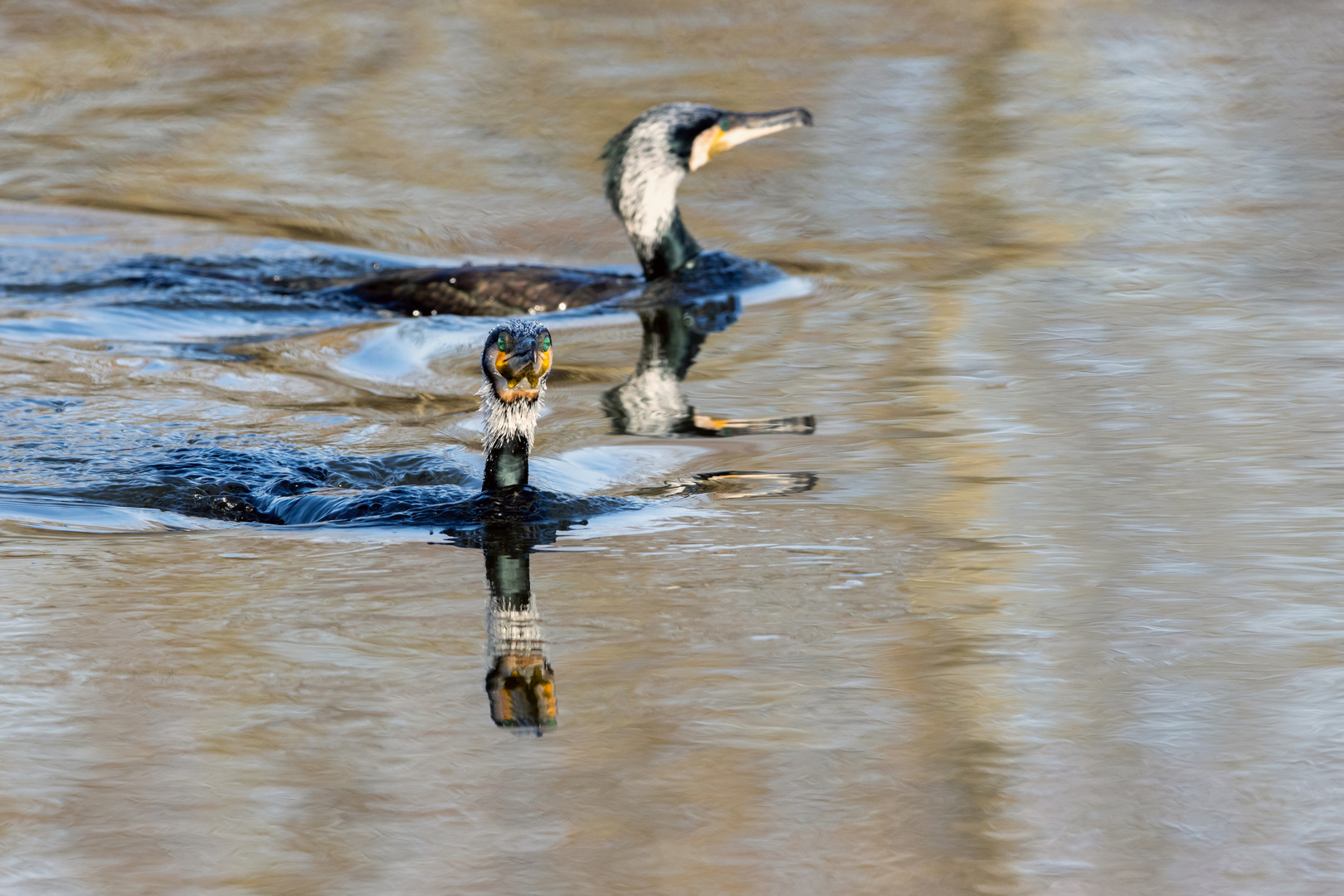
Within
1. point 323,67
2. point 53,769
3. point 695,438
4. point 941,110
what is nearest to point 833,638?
point 53,769

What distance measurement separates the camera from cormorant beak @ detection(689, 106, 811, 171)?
8.88 meters

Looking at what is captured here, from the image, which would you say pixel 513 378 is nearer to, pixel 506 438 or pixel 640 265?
pixel 506 438

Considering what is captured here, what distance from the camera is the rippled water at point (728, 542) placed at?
2994mm

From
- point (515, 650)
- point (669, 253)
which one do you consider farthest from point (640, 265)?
point (515, 650)

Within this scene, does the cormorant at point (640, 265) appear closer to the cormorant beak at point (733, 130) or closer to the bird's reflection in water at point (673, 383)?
the cormorant beak at point (733, 130)

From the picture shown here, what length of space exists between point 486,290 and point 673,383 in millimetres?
1716

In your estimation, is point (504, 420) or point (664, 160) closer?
point (504, 420)

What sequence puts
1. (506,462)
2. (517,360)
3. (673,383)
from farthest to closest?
(673,383) → (506,462) → (517,360)

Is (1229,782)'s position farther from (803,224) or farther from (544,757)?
(803,224)

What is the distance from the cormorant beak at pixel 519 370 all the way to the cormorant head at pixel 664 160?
12.9 feet

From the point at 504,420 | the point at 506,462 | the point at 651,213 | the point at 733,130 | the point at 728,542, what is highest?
the point at 733,130

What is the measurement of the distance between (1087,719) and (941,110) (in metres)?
9.38

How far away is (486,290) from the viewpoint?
8.13 metres

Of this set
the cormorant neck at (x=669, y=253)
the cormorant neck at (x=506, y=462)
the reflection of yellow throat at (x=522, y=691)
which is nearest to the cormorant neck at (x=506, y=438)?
the cormorant neck at (x=506, y=462)
